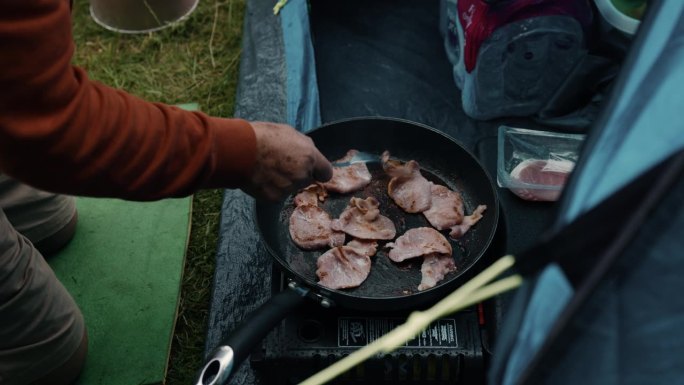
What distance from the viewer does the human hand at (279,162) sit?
4.56 ft

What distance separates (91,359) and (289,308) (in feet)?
3.05

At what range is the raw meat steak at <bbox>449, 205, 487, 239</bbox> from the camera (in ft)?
6.26

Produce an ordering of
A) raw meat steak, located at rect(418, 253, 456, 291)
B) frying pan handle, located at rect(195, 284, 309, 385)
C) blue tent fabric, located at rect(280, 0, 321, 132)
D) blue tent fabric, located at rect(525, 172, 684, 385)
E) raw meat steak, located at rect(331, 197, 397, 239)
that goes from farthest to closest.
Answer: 1. blue tent fabric, located at rect(280, 0, 321, 132)
2. raw meat steak, located at rect(331, 197, 397, 239)
3. raw meat steak, located at rect(418, 253, 456, 291)
4. frying pan handle, located at rect(195, 284, 309, 385)
5. blue tent fabric, located at rect(525, 172, 684, 385)

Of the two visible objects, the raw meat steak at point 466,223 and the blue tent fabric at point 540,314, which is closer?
the blue tent fabric at point 540,314

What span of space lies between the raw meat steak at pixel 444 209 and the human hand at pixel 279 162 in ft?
1.84

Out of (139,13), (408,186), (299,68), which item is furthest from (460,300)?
(139,13)

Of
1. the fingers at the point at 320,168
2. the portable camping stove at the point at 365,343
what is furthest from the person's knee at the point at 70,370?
the fingers at the point at 320,168

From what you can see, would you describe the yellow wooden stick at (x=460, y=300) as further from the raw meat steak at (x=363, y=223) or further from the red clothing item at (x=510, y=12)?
the red clothing item at (x=510, y=12)

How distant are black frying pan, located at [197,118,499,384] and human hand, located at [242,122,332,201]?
27 centimetres

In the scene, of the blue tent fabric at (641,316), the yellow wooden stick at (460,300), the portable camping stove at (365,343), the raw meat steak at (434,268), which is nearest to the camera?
the blue tent fabric at (641,316)

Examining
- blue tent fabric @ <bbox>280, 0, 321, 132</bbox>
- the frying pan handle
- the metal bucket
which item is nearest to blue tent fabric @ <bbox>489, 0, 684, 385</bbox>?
the frying pan handle

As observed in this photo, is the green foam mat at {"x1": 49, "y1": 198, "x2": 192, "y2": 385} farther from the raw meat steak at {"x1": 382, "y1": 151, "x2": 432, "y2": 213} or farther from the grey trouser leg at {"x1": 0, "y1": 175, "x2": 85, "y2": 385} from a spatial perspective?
the raw meat steak at {"x1": 382, "y1": 151, "x2": 432, "y2": 213}

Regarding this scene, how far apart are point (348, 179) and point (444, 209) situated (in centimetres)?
33

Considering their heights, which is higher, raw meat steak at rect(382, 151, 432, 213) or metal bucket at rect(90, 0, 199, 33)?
raw meat steak at rect(382, 151, 432, 213)
